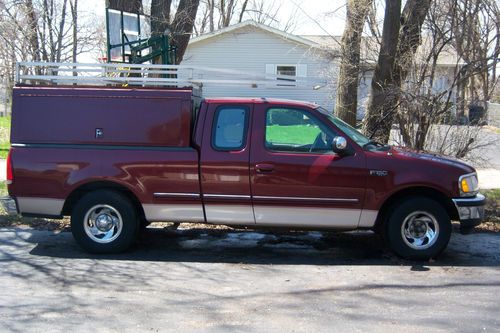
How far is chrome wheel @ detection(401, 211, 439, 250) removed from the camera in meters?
6.27

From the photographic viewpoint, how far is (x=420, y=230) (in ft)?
20.8

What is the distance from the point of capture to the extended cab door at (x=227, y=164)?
6293mm

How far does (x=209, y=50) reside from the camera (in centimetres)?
2381

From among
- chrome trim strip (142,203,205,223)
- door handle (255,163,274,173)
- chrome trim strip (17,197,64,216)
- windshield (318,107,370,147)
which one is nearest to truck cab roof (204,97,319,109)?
windshield (318,107,370,147)

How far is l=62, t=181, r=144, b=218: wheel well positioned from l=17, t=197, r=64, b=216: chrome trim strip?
0.29 feet

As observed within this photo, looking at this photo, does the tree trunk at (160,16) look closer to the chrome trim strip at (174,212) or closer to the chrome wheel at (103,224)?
the chrome wheel at (103,224)

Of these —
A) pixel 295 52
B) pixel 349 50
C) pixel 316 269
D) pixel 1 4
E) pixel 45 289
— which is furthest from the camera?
pixel 295 52

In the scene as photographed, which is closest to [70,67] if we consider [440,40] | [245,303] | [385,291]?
[245,303]

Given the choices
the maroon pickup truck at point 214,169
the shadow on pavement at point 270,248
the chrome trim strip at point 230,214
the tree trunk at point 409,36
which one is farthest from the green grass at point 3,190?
the tree trunk at point 409,36

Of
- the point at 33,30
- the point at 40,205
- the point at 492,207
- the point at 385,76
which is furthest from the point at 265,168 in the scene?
the point at 33,30

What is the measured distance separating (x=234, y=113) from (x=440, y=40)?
16.5 ft

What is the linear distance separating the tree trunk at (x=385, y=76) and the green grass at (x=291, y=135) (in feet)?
11.7

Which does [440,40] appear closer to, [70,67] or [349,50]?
[349,50]

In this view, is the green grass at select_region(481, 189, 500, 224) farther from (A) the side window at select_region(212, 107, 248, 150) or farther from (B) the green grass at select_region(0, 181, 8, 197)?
(B) the green grass at select_region(0, 181, 8, 197)
